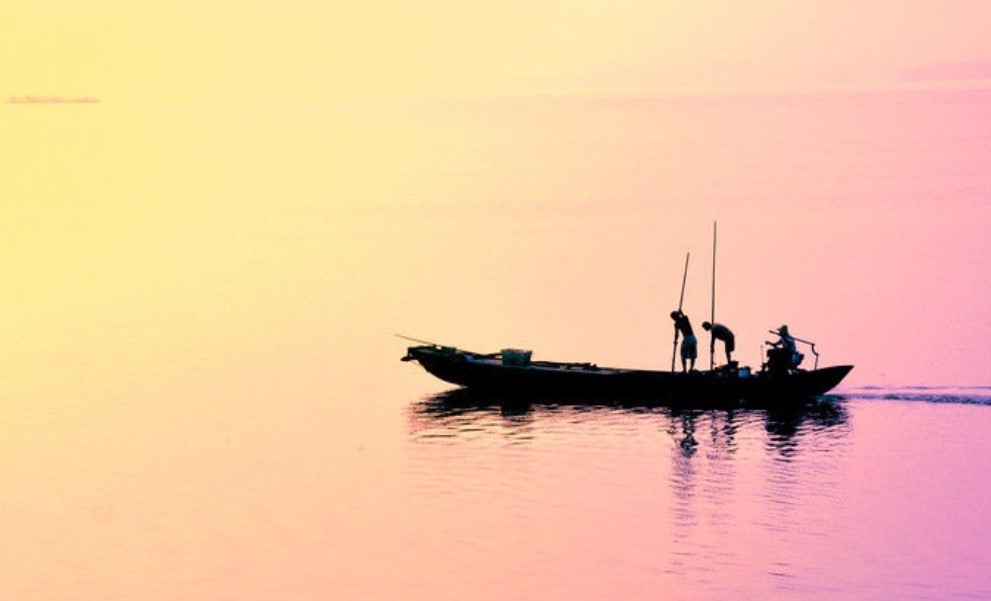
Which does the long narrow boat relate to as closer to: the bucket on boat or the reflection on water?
the bucket on boat

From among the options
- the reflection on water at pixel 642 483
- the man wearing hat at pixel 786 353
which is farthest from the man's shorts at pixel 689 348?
the man wearing hat at pixel 786 353

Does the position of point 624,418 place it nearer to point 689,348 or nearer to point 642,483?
point 689,348

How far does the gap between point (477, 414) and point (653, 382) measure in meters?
3.27

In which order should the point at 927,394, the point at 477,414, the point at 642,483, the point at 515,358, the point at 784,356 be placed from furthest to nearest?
the point at 515,358
the point at 927,394
the point at 477,414
the point at 784,356
the point at 642,483

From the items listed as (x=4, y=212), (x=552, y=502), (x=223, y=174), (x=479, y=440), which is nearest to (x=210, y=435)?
(x=479, y=440)

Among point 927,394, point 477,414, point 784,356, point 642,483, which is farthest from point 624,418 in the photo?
point 927,394

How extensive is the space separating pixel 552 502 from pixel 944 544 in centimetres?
583

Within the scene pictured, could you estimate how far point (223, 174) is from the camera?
116 m

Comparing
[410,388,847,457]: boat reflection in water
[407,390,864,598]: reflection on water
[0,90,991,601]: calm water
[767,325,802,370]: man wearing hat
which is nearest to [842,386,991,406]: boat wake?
[0,90,991,601]: calm water

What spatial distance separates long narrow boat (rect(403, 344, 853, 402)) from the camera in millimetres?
34469

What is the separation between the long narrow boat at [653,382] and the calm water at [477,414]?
42 cm

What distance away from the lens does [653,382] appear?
34.7 m

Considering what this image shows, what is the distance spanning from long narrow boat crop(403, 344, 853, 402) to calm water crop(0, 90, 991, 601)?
1.39 feet

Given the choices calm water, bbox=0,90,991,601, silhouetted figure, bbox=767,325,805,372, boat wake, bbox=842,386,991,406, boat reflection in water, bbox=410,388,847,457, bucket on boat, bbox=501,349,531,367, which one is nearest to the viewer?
calm water, bbox=0,90,991,601
